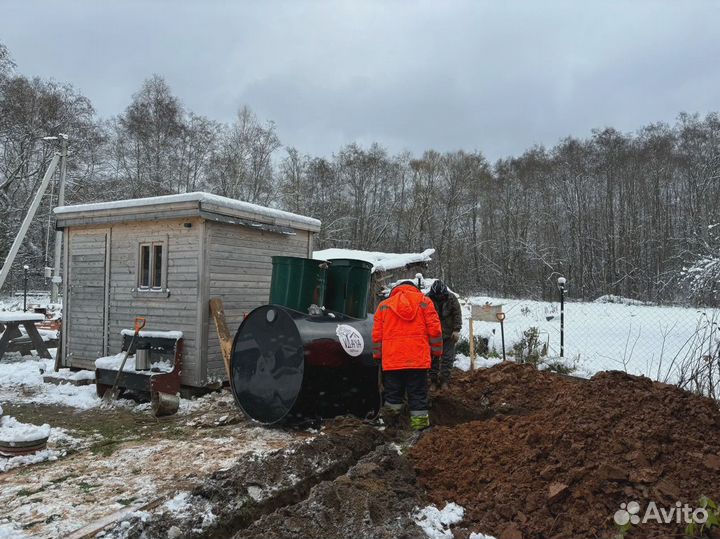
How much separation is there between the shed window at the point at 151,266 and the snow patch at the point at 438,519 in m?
6.45

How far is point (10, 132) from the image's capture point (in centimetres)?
2731

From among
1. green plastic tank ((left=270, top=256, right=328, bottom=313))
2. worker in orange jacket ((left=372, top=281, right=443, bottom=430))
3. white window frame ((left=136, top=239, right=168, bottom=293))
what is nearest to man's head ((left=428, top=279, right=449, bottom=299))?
worker in orange jacket ((left=372, top=281, right=443, bottom=430))

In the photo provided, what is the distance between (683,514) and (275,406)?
4.23 m

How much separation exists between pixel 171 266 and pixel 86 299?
243 centimetres

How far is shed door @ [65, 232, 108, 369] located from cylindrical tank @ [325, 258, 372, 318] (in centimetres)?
498

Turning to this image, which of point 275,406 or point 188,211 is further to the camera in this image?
point 188,211

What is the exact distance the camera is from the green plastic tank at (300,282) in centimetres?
656

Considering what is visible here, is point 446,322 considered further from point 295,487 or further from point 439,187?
point 439,187

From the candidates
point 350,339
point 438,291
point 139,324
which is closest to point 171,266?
point 139,324

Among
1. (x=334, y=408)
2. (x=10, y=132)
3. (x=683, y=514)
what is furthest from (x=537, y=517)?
(x=10, y=132)

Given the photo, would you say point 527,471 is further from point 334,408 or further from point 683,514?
point 334,408

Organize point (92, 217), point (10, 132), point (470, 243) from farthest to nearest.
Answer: point (470, 243) → point (10, 132) → point (92, 217)

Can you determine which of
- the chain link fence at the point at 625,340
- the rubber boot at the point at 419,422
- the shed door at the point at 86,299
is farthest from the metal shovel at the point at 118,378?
the chain link fence at the point at 625,340

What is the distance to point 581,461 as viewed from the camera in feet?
12.1
